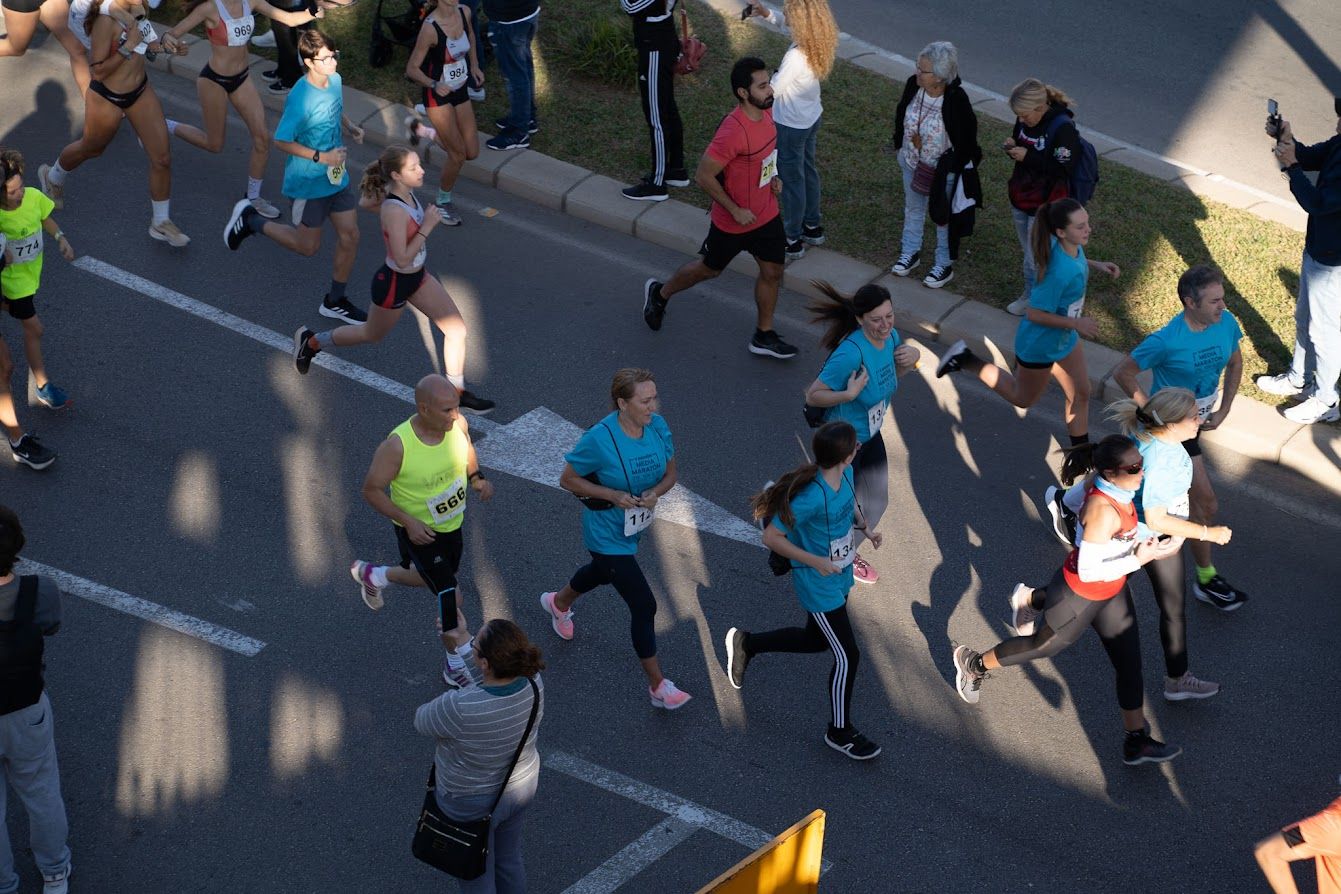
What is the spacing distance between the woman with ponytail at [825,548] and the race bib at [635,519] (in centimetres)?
50

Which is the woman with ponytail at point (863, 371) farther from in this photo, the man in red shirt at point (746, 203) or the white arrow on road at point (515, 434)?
the man in red shirt at point (746, 203)

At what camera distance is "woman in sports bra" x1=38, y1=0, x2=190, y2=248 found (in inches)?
366

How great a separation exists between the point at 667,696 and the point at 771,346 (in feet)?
10.8

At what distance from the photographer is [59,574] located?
727cm

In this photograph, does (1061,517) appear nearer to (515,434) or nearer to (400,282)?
(515,434)

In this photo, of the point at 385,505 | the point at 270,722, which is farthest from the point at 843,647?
the point at 270,722

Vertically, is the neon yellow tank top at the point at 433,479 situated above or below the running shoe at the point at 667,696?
above

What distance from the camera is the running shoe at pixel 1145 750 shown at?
21.3ft

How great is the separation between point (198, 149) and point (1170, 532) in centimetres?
836

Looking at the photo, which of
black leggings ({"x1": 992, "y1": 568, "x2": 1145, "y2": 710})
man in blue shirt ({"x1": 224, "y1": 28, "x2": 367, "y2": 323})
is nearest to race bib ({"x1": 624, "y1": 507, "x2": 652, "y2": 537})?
black leggings ({"x1": 992, "y1": 568, "x2": 1145, "y2": 710})

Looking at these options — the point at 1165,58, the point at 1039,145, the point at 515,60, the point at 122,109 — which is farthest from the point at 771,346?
the point at 1165,58

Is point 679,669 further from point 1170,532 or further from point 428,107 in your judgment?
point 428,107

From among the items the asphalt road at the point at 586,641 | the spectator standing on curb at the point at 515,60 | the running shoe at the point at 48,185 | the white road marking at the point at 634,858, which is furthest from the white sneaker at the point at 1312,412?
the running shoe at the point at 48,185

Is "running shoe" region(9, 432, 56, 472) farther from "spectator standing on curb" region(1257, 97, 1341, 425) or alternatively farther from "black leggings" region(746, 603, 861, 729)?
"spectator standing on curb" region(1257, 97, 1341, 425)
